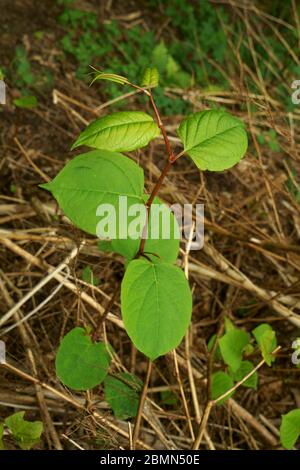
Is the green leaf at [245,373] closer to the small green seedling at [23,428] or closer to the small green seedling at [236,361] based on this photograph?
the small green seedling at [236,361]

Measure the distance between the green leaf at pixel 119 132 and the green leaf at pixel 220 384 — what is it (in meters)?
0.77

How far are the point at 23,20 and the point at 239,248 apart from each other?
1328 millimetres

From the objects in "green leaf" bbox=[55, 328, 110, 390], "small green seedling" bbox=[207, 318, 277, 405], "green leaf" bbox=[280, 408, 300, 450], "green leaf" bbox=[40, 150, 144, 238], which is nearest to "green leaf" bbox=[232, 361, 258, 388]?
"small green seedling" bbox=[207, 318, 277, 405]

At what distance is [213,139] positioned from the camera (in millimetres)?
1105

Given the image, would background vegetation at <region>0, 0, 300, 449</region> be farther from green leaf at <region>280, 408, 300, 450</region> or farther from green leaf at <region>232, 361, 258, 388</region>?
green leaf at <region>280, 408, 300, 450</region>

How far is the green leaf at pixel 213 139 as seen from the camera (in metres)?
1.08

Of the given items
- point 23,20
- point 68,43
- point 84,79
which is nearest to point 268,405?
point 84,79

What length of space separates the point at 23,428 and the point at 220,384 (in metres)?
0.55

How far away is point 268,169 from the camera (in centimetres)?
237

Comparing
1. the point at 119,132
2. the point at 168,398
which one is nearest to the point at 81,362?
the point at 168,398

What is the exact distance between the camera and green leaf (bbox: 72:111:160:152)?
1.02 meters

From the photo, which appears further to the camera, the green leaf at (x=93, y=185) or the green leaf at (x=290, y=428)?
the green leaf at (x=290, y=428)

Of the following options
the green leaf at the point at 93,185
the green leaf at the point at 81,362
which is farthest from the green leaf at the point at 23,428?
the green leaf at the point at 93,185

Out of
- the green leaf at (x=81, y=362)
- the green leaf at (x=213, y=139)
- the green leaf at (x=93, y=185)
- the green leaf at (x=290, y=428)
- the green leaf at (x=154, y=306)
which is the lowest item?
the green leaf at (x=290, y=428)
